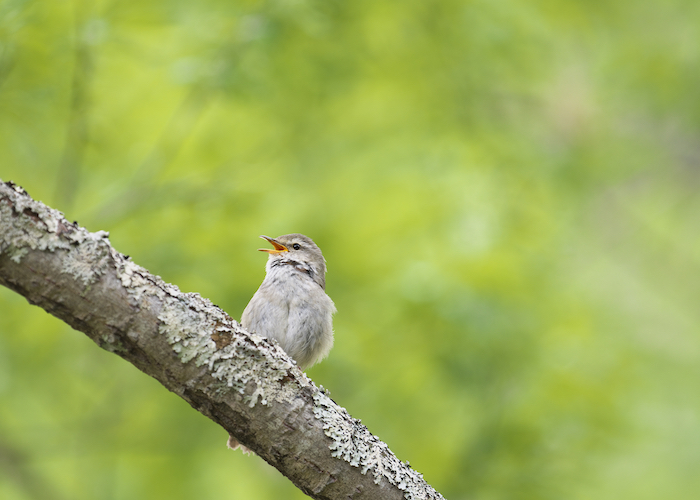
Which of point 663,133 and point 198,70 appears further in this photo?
point 663,133

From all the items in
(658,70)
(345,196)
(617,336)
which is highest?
(658,70)

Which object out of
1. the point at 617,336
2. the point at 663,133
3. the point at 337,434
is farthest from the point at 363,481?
the point at 663,133

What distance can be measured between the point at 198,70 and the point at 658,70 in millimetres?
5326

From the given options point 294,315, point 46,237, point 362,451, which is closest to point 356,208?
point 294,315

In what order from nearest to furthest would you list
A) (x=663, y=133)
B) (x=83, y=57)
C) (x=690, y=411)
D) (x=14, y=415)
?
(x=83, y=57) → (x=14, y=415) → (x=690, y=411) → (x=663, y=133)

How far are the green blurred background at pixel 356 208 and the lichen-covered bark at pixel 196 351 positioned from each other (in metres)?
3.16

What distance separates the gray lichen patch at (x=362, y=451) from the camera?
3004 mm

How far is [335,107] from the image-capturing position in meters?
7.42

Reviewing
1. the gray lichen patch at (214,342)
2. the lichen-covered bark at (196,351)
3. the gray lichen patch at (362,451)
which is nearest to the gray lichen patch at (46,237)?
the lichen-covered bark at (196,351)

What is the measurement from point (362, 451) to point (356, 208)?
421 cm

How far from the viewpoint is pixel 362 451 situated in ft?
10.2

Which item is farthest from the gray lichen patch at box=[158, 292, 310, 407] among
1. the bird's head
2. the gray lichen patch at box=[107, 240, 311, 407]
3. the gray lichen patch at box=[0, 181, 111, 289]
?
the bird's head

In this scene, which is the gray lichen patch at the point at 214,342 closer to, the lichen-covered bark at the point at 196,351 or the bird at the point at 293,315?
the lichen-covered bark at the point at 196,351

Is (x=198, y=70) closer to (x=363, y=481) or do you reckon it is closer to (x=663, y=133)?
(x=363, y=481)
